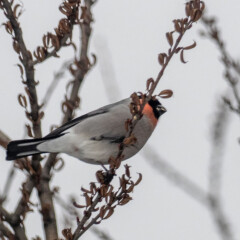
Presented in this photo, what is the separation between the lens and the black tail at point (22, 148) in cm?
387

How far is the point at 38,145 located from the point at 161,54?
1336 mm

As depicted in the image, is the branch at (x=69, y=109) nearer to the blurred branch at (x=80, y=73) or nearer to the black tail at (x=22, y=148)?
the blurred branch at (x=80, y=73)

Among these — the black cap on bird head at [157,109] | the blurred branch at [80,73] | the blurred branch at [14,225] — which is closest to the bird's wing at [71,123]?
the blurred branch at [80,73]

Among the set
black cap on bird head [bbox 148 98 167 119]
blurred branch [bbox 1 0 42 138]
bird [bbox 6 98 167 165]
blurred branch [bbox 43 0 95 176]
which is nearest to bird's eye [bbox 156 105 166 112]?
black cap on bird head [bbox 148 98 167 119]

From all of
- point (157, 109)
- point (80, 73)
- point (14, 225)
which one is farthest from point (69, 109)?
point (157, 109)

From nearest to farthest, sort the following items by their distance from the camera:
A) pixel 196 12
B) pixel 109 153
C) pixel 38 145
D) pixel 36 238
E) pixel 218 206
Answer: pixel 196 12 → pixel 218 206 → pixel 36 238 → pixel 38 145 → pixel 109 153

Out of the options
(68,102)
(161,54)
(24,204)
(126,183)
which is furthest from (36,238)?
(161,54)

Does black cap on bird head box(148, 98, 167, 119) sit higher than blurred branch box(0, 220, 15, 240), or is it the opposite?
black cap on bird head box(148, 98, 167, 119)

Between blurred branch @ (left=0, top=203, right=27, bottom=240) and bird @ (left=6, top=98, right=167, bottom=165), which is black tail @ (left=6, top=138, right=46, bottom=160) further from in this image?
blurred branch @ (left=0, top=203, right=27, bottom=240)

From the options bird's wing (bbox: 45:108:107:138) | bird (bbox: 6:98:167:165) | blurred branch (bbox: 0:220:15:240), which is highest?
bird's wing (bbox: 45:108:107:138)

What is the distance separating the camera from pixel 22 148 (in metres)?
3.99

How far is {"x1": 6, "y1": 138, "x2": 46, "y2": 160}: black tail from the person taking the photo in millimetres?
3870

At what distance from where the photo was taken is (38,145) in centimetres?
404

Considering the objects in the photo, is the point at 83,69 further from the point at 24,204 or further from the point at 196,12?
the point at 196,12
